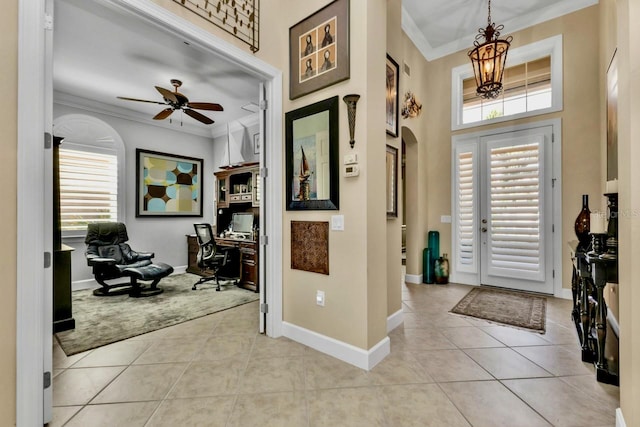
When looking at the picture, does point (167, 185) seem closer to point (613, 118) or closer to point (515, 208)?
point (515, 208)

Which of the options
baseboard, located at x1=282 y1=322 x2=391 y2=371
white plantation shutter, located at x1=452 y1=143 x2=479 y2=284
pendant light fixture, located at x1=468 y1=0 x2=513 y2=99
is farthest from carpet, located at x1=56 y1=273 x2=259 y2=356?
pendant light fixture, located at x1=468 y1=0 x2=513 y2=99

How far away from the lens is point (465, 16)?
414cm

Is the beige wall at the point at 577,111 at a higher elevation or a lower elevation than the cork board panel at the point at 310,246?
higher

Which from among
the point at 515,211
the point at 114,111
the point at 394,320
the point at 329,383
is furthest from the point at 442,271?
the point at 114,111

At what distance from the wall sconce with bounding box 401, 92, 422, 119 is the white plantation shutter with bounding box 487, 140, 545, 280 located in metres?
1.30

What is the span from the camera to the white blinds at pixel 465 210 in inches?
184

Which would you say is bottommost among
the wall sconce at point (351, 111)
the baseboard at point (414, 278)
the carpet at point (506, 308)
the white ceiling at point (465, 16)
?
the carpet at point (506, 308)

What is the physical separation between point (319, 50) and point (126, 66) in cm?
285

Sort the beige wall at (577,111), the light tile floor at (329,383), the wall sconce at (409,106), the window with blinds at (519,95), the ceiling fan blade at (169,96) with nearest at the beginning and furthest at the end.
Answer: the light tile floor at (329,383) < the ceiling fan blade at (169,96) < the beige wall at (577,111) < the window with blinds at (519,95) < the wall sconce at (409,106)

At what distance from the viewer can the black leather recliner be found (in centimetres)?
432

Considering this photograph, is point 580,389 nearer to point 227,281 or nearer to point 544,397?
point 544,397

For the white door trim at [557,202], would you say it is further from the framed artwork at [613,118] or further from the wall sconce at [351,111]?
the wall sconce at [351,111]

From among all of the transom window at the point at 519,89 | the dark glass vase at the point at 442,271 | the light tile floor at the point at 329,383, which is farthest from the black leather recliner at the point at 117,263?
the transom window at the point at 519,89

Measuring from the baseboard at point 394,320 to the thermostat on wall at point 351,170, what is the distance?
1.57 m
